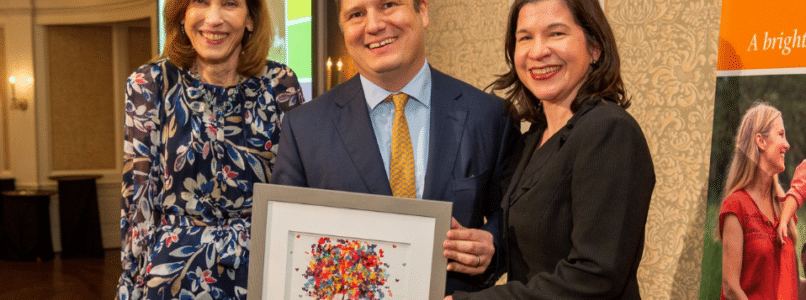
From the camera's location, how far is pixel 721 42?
1885 millimetres

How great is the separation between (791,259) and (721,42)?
2.10 ft

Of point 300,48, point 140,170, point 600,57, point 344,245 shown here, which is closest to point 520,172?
point 600,57

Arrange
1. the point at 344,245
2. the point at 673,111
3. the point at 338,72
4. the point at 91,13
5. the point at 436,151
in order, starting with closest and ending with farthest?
the point at 344,245 < the point at 436,151 < the point at 673,111 < the point at 338,72 < the point at 91,13

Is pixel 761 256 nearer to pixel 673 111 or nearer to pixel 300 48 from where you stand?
pixel 673 111

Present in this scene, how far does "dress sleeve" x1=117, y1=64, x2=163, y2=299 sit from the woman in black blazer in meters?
1.05

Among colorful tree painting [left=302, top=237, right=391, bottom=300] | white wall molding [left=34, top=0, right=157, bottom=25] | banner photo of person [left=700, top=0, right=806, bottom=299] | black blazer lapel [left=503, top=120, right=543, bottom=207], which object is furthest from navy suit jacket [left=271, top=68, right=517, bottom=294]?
white wall molding [left=34, top=0, right=157, bottom=25]

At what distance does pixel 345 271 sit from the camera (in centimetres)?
143

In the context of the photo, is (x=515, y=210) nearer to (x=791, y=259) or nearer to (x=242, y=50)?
(x=791, y=259)

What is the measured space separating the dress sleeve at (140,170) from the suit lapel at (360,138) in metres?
0.60

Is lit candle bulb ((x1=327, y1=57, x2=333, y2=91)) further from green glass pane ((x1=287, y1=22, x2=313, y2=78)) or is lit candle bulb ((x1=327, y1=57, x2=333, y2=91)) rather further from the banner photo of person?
the banner photo of person

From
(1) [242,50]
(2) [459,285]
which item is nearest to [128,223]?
(1) [242,50]

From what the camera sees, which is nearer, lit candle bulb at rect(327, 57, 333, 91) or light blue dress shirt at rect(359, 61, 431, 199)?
light blue dress shirt at rect(359, 61, 431, 199)

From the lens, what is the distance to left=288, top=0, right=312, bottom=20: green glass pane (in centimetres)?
395

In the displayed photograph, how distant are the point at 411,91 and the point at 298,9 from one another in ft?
8.36
